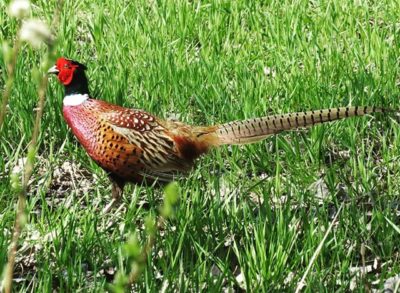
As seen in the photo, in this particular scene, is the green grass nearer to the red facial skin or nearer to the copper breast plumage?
the copper breast plumage

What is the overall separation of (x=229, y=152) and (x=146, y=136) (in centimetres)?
60

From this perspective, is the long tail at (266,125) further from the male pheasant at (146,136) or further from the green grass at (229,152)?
the green grass at (229,152)

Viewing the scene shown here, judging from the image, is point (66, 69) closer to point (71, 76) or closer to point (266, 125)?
point (71, 76)

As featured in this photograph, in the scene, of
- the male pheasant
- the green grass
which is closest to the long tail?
the male pheasant

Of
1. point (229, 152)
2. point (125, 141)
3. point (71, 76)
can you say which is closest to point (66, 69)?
point (71, 76)

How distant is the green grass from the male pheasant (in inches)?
4.1

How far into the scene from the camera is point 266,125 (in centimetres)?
367

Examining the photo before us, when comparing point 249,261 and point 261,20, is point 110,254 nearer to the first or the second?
point 249,261

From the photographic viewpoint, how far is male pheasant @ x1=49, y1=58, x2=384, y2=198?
3623 mm

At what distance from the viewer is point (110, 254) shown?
3.03 meters

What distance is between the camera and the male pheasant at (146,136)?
3.62 metres

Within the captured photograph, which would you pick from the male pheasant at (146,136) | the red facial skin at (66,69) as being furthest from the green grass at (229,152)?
the red facial skin at (66,69)

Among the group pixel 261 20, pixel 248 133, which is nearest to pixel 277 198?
pixel 248 133

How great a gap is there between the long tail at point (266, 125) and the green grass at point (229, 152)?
17cm
